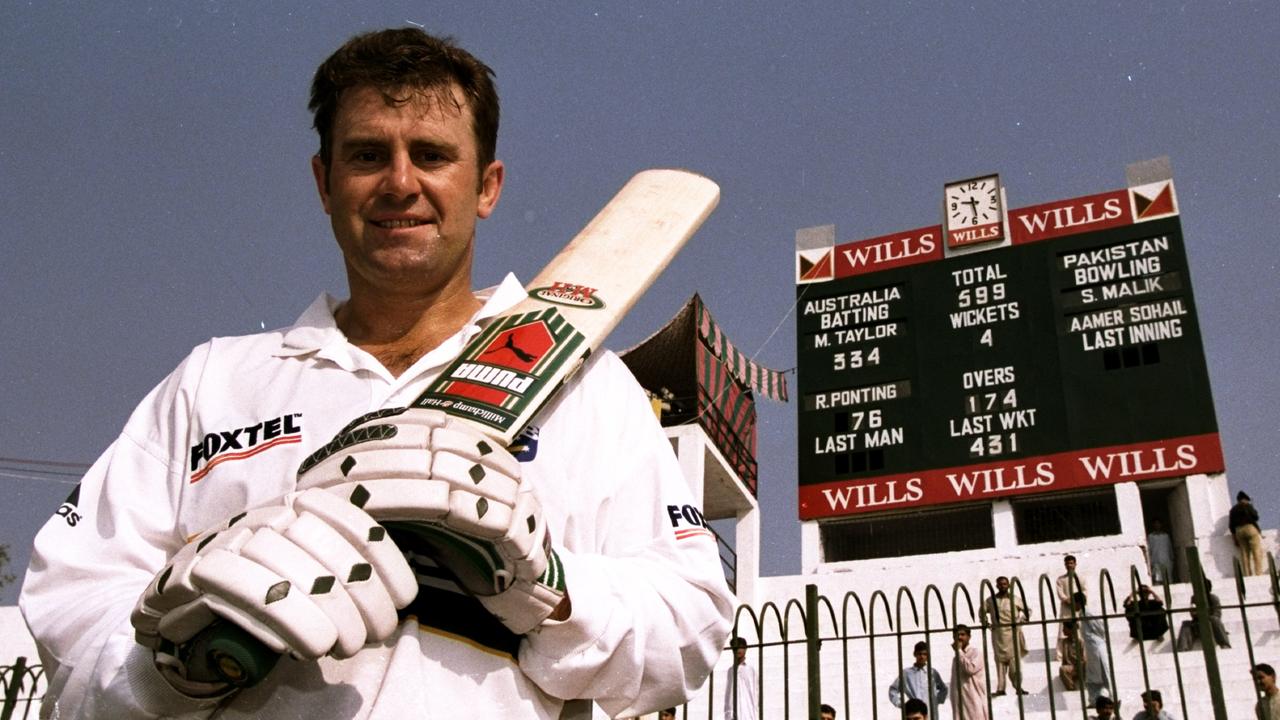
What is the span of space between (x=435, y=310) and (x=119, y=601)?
0.60 meters

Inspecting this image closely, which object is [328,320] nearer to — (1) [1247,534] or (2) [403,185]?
(2) [403,185]

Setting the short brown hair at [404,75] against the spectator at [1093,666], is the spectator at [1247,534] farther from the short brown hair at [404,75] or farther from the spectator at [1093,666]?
the short brown hair at [404,75]

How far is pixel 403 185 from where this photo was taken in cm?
160

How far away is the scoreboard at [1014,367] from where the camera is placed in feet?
51.9

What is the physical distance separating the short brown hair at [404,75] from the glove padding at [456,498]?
54 cm

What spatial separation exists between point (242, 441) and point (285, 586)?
0.49 metres

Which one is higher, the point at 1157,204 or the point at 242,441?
the point at 1157,204

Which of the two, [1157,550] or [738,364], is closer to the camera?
[1157,550]

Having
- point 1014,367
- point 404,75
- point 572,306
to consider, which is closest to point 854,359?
point 1014,367

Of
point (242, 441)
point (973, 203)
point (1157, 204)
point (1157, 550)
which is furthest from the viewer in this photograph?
point (973, 203)

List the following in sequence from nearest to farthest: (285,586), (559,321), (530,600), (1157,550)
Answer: (285,586), (530,600), (559,321), (1157,550)

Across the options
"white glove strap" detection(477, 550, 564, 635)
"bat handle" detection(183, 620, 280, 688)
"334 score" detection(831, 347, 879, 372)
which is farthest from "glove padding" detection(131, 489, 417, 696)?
"334 score" detection(831, 347, 879, 372)

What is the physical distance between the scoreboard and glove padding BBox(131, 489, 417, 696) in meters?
15.9

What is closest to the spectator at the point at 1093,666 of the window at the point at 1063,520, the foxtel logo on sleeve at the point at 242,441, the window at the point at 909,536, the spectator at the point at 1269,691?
the spectator at the point at 1269,691
